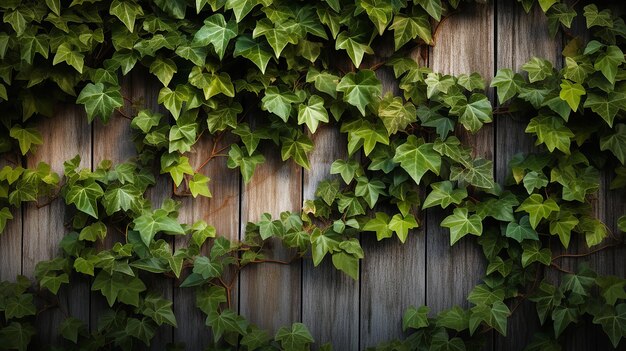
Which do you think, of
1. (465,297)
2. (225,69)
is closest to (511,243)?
(465,297)

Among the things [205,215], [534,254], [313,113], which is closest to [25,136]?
[205,215]

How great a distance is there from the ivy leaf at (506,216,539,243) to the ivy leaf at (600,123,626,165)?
303mm

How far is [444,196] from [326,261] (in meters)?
0.44

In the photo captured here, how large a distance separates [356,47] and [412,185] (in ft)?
1.50

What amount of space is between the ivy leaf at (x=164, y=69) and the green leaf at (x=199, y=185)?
309mm

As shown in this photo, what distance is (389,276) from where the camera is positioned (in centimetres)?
224

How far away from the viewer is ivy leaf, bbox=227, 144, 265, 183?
7.22ft

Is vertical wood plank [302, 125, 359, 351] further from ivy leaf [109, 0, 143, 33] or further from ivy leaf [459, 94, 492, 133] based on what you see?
ivy leaf [109, 0, 143, 33]

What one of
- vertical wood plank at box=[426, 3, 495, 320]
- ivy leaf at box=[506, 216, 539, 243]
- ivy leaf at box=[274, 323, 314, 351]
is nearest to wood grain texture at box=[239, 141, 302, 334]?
ivy leaf at box=[274, 323, 314, 351]

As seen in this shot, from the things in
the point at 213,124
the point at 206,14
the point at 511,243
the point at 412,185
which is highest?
the point at 206,14

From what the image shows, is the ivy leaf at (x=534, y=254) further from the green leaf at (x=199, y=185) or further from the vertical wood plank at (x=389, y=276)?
the green leaf at (x=199, y=185)

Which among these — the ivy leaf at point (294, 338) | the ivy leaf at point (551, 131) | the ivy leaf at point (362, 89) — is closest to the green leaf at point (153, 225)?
the ivy leaf at point (294, 338)

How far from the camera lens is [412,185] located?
86.3 inches

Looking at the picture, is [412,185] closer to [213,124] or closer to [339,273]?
[339,273]
